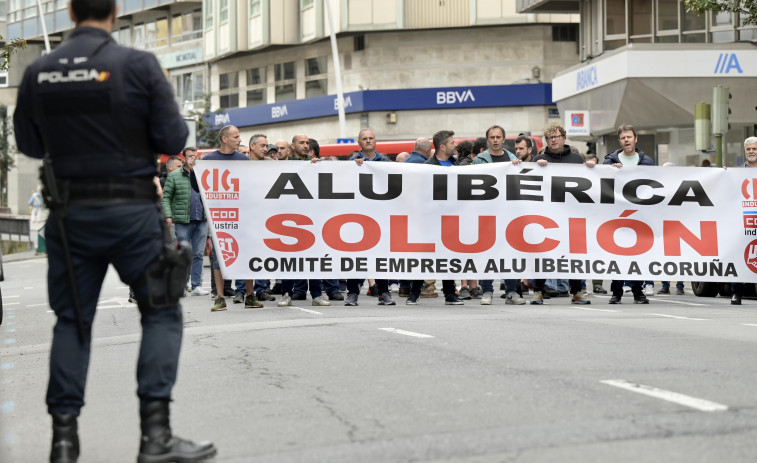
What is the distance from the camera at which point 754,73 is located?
35.1 metres

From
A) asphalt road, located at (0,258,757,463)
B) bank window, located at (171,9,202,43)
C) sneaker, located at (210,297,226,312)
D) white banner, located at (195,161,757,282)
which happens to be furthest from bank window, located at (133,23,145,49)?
asphalt road, located at (0,258,757,463)

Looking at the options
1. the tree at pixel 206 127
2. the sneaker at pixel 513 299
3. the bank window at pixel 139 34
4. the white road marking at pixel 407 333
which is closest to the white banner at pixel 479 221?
the sneaker at pixel 513 299

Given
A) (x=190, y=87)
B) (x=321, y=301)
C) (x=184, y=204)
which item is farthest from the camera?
(x=190, y=87)

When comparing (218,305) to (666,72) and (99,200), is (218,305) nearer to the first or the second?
(99,200)

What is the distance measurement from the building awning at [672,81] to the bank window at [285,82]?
1973 centimetres

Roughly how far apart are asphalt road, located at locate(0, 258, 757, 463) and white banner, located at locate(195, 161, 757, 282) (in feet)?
9.04

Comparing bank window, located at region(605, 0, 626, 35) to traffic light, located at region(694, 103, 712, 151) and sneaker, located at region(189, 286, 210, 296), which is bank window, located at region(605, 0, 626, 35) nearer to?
traffic light, located at region(694, 103, 712, 151)

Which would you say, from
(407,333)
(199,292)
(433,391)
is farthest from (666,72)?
(433,391)

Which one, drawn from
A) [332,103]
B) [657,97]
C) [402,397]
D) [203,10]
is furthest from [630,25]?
[402,397]

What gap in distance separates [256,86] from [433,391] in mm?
50804

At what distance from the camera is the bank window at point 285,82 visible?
5466cm

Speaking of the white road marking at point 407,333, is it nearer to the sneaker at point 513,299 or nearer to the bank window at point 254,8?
the sneaker at point 513,299

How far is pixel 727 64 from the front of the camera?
35281 mm

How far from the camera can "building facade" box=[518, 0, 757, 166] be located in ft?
116
